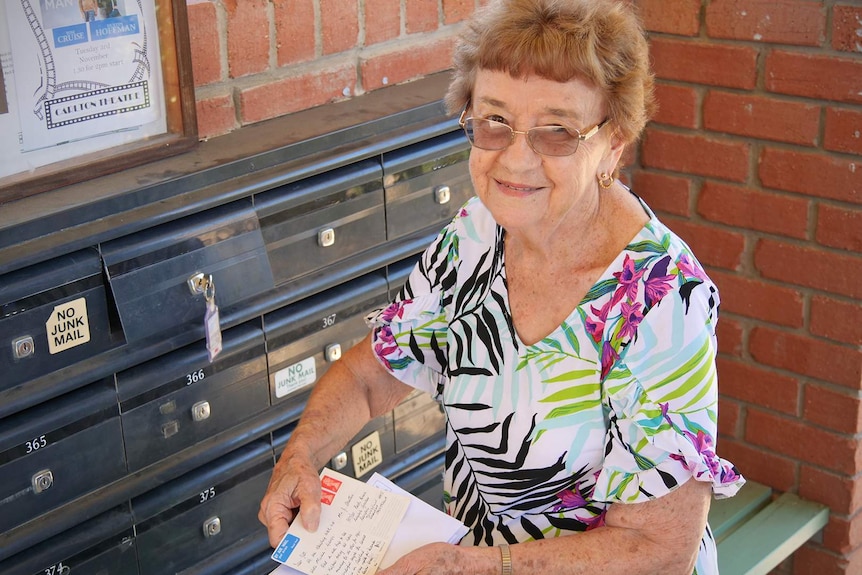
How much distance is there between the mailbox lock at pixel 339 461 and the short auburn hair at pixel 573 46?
1.03m

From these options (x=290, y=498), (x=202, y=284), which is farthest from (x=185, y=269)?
(x=290, y=498)

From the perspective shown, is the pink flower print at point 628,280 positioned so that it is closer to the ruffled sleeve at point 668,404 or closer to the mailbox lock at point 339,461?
the ruffled sleeve at point 668,404

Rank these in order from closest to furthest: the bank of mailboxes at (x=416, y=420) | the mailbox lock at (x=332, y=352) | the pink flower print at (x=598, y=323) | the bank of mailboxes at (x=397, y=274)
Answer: the pink flower print at (x=598, y=323)
the mailbox lock at (x=332, y=352)
the bank of mailboxes at (x=397, y=274)
the bank of mailboxes at (x=416, y=420)

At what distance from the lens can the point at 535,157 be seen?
1.78 meters

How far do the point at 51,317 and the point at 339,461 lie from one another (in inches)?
33.9

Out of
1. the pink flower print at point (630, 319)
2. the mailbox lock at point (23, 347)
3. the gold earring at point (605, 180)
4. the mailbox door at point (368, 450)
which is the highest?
the gold earring at point (605, 180)

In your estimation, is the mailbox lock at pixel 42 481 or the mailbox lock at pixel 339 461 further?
the mailbox lock at pixel 339 461

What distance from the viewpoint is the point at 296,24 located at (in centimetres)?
239

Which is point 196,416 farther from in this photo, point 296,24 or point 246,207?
point 296,24

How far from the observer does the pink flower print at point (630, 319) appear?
1.75 meters

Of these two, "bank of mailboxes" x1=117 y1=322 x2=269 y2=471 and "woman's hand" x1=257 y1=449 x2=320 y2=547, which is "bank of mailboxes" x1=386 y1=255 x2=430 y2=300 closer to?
"bank of mailboxes" x1=117 y1=322 x2=269 y2=471

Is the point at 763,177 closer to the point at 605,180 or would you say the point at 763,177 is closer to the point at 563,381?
the point at 605,180

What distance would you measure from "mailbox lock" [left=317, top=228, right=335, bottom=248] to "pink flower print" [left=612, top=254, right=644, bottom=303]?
0.71 metres

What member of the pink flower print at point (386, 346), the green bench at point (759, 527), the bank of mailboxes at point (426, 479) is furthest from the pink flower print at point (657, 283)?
the green bench at point (759, 527)
